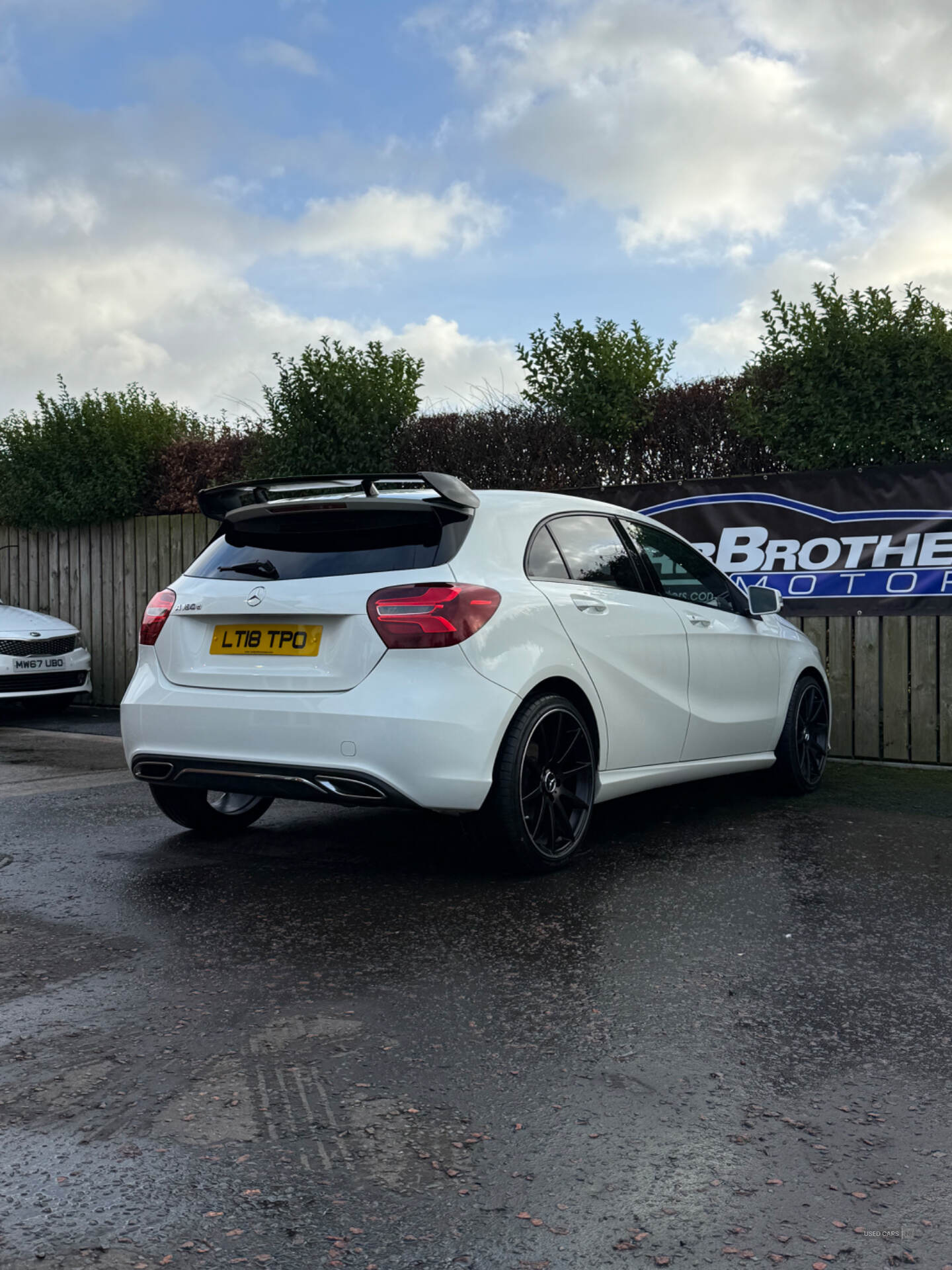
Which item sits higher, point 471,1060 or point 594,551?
point 594,551

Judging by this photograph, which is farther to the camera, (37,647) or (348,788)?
(37,647)

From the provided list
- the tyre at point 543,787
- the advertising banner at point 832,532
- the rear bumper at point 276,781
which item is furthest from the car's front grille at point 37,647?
the tyre at point 543,787

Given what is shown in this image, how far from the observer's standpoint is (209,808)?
609 cm

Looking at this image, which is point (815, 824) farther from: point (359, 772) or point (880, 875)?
point (359, 772)

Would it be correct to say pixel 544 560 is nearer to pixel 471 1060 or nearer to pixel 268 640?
pixel 268 640

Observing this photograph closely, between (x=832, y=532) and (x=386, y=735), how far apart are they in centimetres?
532

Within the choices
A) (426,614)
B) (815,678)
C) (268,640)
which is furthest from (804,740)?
(268,640)

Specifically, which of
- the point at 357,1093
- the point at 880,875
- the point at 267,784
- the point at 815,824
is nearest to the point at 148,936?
the point at 267,784

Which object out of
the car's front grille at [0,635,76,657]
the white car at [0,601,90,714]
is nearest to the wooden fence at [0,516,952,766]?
the white car at [0,601,90,714]

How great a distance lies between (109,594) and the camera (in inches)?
528

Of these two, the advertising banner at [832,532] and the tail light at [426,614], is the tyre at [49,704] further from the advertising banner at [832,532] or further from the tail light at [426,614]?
the tail light at [426,614]

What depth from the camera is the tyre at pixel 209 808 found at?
5984 millimetres

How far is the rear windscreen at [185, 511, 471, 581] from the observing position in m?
5.02

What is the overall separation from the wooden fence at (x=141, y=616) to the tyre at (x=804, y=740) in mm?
1353
